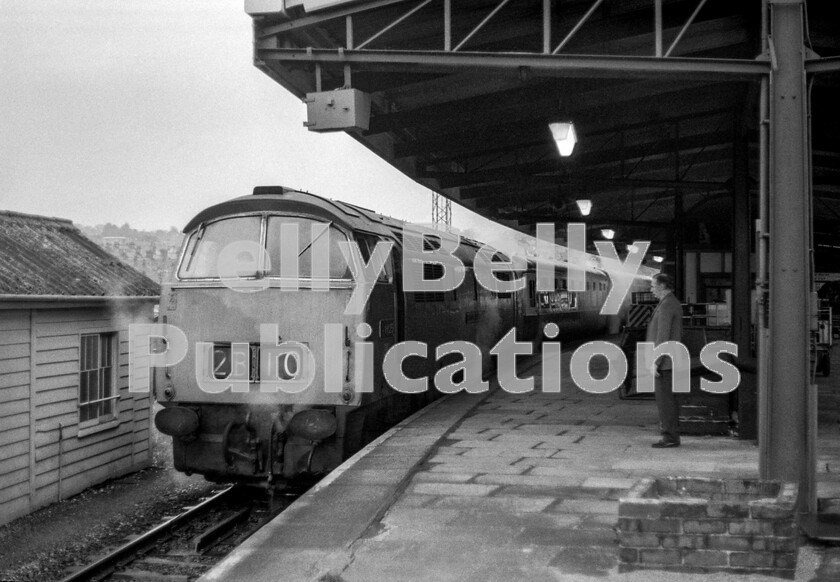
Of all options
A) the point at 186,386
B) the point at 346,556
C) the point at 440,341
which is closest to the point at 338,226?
the point at 186,386

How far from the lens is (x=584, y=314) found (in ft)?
87.4

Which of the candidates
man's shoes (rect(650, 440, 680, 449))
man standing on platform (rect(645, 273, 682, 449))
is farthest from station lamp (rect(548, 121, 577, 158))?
man's shoes (rect(650, 440, 680, 449))

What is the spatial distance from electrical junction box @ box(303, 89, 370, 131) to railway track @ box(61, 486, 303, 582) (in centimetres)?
382

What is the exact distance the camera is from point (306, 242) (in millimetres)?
8906

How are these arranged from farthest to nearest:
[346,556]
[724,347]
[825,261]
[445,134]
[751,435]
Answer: [825,261], [445,134], [724,347], [751,435], [346,556]

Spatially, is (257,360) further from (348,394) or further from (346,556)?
(346,556)

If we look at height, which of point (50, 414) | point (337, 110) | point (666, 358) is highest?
point (337, 110)

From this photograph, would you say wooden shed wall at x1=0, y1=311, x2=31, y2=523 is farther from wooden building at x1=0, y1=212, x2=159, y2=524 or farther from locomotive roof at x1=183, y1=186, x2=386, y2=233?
locomotive roof at x1=183, y1=186, x2=386, y2=233

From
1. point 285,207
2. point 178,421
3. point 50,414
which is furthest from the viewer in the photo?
point 50,414

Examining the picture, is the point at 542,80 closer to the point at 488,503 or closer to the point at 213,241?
the point at 213,241

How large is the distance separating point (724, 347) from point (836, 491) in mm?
3736

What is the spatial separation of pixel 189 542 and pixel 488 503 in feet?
10.9

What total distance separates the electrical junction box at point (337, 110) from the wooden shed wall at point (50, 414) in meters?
4.70

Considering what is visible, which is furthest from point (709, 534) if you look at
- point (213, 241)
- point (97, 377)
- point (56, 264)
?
point (56, 264)
